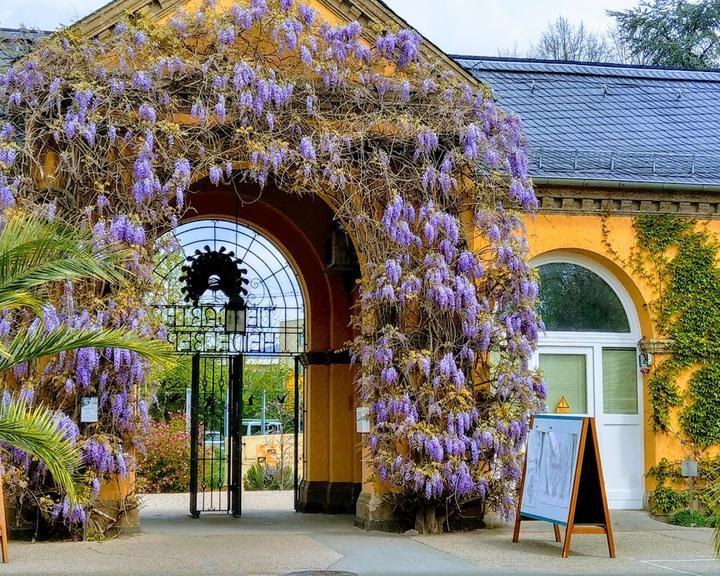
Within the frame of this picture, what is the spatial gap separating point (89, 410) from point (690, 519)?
753 centimetres

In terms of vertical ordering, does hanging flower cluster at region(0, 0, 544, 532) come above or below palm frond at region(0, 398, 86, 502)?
above

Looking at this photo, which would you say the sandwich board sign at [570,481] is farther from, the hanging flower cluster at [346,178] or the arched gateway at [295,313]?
the arched gateway at [295,313]

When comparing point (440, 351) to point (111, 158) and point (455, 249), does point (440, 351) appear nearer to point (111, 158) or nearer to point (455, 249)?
point (455, 249)

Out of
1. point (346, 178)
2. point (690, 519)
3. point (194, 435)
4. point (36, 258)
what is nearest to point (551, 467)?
point (690, 519)

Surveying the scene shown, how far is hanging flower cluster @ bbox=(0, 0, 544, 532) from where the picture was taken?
12.5m

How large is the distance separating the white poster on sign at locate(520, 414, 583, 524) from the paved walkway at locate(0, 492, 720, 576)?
430mm

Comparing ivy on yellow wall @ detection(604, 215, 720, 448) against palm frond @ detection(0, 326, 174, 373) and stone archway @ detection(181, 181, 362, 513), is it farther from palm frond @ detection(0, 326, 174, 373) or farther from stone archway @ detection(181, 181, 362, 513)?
palm frond @ detection(0, 326, 174, 373)

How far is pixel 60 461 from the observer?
801cm

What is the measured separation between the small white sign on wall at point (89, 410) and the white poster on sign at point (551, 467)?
4.69 metres

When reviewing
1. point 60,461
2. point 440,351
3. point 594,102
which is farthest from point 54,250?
point 594,102

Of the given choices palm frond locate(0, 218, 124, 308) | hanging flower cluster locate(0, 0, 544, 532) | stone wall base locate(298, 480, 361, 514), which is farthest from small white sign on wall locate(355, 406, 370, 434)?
palm frond locate(0, 218, 124, 308)

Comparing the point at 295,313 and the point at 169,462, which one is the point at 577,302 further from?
the point at 169,462

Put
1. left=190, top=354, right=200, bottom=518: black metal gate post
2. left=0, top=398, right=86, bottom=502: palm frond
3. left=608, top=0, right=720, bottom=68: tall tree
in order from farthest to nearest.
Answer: left=608, top=0, right=720, bottom=68: tall tree, left=190, top=354, right=200, bottom=518: black metal gate post, left=0, top=398, right=86, bottom=502: palm frond

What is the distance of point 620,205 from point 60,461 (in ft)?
30.3
